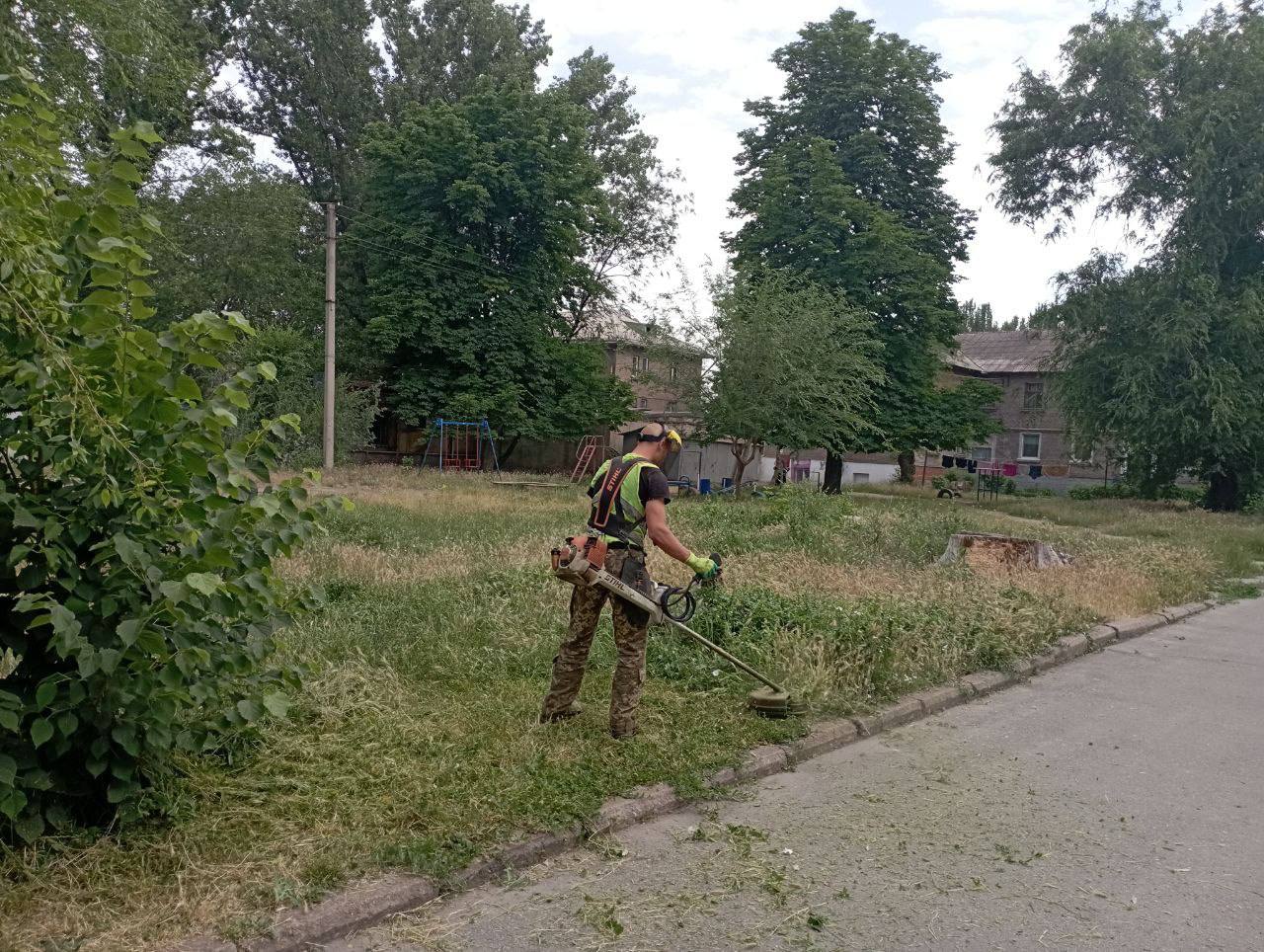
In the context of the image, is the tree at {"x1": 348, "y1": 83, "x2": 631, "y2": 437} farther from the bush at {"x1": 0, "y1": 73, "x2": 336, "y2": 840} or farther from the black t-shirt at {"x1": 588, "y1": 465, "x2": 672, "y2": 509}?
the bush at {"x1": 0, "y1": 73, "x2": 336, "y2": 840}

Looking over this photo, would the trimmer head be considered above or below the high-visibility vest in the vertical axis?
below

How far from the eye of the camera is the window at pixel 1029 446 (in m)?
54.4

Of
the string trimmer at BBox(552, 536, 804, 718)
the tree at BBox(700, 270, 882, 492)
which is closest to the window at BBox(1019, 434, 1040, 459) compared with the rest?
the tree at BBox(700, 270, 882, 492)

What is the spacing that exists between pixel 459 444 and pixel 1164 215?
77.7 ft

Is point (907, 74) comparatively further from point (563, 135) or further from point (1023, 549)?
point (1023, 549)

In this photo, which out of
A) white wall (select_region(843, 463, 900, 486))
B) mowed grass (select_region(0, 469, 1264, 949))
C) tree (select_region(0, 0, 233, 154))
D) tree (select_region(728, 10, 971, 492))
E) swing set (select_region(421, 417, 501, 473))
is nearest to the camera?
mowed grass (select_region(0, 469, 1264, 949))

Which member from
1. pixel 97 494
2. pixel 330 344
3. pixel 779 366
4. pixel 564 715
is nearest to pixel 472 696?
pixel 564 715

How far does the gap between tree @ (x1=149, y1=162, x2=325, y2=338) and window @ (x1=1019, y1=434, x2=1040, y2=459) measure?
125ft

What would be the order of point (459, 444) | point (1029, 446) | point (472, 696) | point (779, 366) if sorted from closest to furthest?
point (472, 696) → point (779, 366) → point (459, 444) → point (1029, 446)

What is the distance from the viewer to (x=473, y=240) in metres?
35.3

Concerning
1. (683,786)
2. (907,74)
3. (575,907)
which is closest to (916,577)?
(683,786)

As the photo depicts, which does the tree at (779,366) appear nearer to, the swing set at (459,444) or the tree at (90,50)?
the swing set at (459,444)

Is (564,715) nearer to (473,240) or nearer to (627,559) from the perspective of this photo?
(627,559)

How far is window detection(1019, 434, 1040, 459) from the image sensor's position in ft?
178
